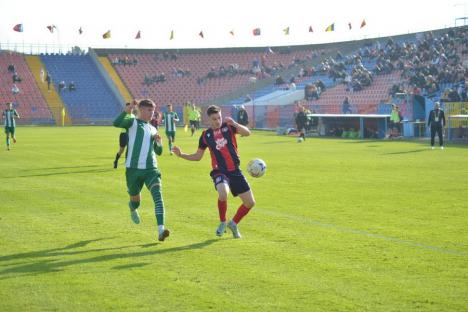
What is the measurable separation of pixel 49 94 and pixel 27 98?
238cm

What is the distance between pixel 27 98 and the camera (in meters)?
72.7

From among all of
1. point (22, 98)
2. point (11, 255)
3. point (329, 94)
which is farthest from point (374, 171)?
point (22, 98)

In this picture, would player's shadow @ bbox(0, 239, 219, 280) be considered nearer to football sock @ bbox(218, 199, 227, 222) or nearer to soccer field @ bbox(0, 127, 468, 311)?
soccer field @ bbox(0, 127, 468, 311)

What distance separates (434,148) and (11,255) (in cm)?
2534

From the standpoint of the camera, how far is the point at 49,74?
77.8 metres

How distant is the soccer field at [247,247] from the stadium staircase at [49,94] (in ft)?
171

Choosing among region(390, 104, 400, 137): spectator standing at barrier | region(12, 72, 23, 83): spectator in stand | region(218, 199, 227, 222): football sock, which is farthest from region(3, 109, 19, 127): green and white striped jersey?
region(12, 72, 23, 83): spectator in stand

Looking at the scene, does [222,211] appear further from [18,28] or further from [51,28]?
[51,28]

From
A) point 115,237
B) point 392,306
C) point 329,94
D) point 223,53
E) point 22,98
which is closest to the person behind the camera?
point 392,306

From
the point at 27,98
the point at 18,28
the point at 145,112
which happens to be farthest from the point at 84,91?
the point at 145,112

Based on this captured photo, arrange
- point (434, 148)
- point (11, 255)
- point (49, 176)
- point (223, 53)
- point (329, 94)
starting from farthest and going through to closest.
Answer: point (223, 53) < point (329, 94) < point (434, 148) < point (49, 176) < point (11, 255)

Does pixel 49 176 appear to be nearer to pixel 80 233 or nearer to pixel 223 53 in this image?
pixel 80 233

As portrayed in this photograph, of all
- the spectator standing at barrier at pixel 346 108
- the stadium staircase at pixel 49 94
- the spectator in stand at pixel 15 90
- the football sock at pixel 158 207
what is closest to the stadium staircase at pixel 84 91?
the stadium staircase at pixel 49 94

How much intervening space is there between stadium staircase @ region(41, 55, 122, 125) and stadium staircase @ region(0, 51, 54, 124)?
7.04ft
